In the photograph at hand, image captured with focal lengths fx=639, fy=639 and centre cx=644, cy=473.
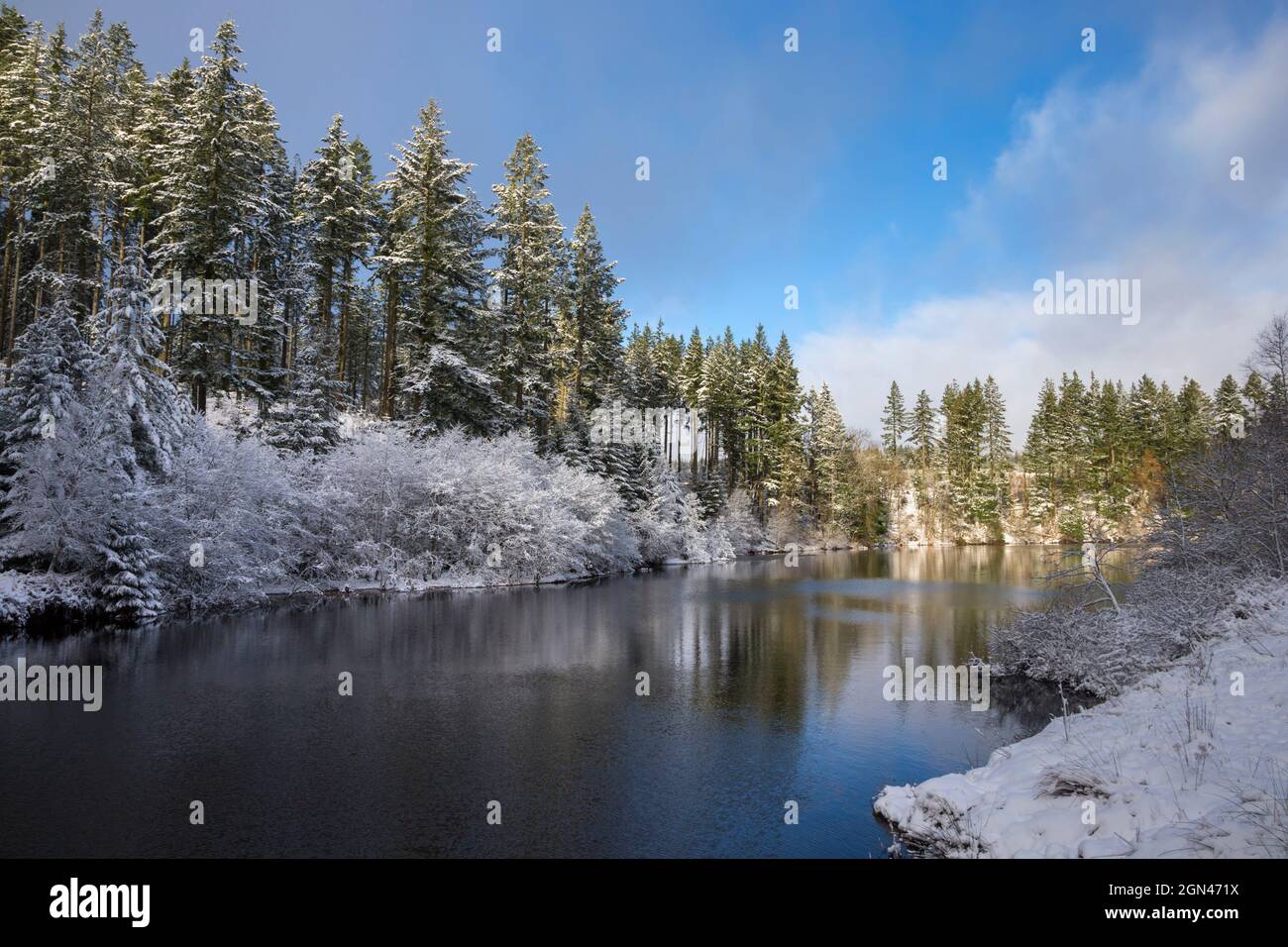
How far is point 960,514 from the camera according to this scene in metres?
74.9

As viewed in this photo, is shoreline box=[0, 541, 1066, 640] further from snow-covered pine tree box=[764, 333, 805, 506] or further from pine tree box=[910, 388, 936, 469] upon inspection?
pine tree box=[910, 388, 936, 469]

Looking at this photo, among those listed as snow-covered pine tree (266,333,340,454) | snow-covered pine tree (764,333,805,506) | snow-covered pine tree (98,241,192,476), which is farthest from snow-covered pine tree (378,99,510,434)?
snow-covered pine tree (764,333,805,506)

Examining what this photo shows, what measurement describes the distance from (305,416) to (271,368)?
25.0ft

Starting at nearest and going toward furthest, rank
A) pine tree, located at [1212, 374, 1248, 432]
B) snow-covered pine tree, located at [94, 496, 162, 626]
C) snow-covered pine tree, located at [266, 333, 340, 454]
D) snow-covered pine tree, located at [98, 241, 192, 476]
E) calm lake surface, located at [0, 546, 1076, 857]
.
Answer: calm lake surface, located at [0, 546, 1076, 857] < snow-covered pine tree, located at [94, 496, 162, 626] < snow-covered pine tree, located at [98, 241, 192, 476] < snow-covered pine tree, located at [266, 333, 340, 454] < pine tree, located at [1212, 374, 1248, 432]

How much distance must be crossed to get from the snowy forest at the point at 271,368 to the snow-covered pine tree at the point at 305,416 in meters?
0.12

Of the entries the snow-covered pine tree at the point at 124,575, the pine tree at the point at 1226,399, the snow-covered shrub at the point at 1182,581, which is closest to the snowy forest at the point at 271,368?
the snow-covered pine tree at the point at 124,575

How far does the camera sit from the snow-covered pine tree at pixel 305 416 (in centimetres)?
2831

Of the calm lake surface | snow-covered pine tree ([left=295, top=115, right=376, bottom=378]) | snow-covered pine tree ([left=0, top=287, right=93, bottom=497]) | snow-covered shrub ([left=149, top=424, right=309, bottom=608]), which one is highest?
snow-covered pine tree ([left=295, top=115, right=376, bottom=378])

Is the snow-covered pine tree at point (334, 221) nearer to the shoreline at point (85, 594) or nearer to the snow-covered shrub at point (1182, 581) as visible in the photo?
the shoreline at point (85, 594)

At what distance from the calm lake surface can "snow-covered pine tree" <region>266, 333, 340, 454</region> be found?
1076 cm

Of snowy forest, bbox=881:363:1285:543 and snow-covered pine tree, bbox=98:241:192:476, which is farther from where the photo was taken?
snowy forest, bbox=881:363:1285:543

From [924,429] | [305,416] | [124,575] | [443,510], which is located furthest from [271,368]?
[924,429]

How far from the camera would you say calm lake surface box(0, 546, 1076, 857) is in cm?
730

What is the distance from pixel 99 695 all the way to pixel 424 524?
59.0 feet
